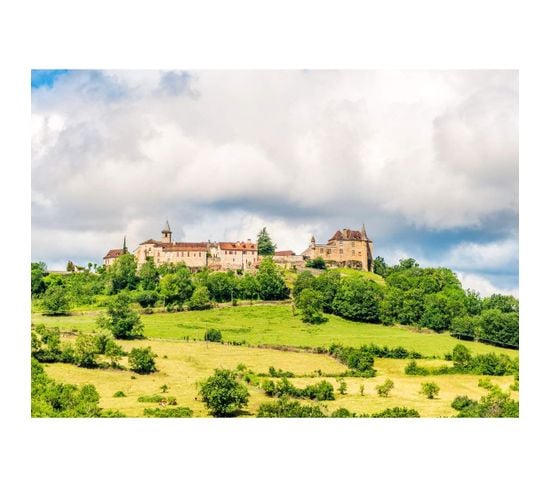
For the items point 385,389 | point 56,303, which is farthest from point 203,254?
point 385,389

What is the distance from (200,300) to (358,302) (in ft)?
Result: 35.2

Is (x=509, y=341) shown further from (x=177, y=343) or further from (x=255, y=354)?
(x=177, y=343)

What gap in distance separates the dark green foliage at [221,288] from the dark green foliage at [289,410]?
22.0 meters

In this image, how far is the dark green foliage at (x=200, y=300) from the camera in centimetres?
4072

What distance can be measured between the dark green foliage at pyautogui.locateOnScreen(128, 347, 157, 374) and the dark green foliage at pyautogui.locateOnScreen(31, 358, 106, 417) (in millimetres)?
3415

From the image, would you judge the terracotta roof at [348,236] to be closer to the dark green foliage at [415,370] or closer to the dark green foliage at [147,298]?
the dark green foliage at [147,298]

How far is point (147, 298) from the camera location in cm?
4062

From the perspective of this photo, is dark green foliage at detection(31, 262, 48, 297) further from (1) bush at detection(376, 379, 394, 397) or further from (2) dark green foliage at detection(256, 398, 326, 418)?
(1) bush at detection(376, 379, 394, 397)

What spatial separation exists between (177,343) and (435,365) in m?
12.7

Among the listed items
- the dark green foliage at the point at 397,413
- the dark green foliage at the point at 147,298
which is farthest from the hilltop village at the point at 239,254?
the dark green foliage at the point at 397,413

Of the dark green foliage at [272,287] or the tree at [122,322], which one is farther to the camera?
the dark green foliage at [272,287]

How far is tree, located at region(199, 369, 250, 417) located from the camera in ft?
69.8

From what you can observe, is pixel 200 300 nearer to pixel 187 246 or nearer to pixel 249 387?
pixel 249 387

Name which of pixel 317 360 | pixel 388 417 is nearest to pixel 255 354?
pixel 317 360
